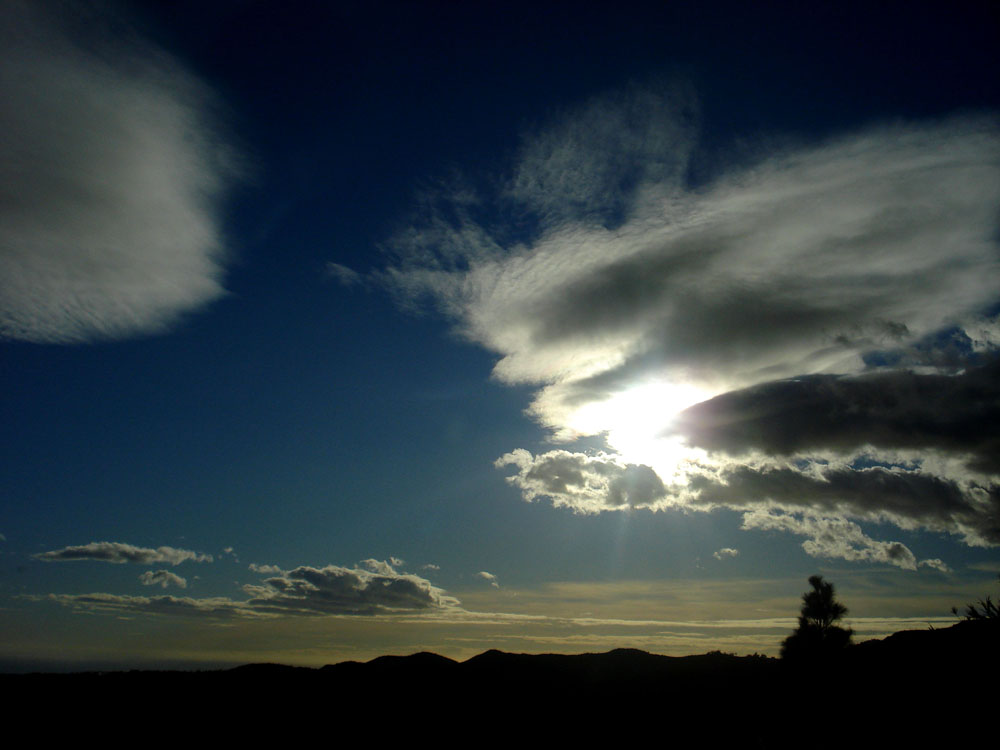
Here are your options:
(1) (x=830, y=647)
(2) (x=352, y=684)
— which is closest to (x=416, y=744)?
(2) (x=352, y=684)

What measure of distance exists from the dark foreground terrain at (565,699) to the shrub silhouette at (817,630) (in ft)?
3.96

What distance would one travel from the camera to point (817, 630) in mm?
36344

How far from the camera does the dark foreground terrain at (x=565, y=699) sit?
24.7 metres

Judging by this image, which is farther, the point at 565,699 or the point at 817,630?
the point at 565,699

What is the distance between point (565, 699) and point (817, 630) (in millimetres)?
18454

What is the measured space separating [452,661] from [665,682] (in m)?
19.8

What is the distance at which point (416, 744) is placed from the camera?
38.7m

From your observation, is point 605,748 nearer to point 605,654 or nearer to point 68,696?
point 605,654

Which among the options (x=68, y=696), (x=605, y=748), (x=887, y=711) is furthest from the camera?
(x=68, y=696)

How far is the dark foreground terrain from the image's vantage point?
81.0 ft

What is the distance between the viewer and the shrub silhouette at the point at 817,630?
35.3 m

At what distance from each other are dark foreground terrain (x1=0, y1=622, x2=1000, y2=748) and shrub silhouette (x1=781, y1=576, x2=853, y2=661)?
1207mm

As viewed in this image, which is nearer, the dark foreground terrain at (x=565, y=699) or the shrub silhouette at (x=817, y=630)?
the dark foreground terrain at (x=565, y=699)

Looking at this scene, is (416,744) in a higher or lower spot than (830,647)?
lower
